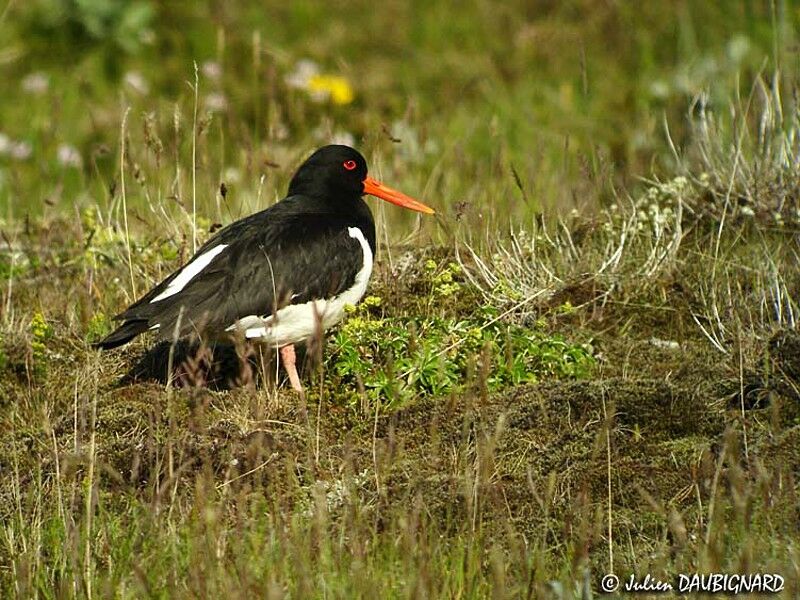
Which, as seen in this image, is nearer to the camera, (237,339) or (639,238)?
(237,339)

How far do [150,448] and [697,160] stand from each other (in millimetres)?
3796

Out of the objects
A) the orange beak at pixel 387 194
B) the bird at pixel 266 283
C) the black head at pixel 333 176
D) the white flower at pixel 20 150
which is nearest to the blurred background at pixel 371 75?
the white flower at pixel 20 150

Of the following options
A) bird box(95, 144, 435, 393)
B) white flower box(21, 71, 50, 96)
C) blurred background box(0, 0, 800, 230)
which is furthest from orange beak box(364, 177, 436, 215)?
white flower box(21, 71, 50, 96)

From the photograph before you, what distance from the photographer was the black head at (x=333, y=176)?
6215mm

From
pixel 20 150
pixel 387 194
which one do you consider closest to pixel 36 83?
pixel 20 150

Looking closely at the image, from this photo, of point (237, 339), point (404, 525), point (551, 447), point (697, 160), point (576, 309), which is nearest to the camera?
point (404, 525)

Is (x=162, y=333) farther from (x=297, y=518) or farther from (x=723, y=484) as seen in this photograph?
(x=723, y=484)

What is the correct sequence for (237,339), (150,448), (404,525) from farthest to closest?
(150,448) → (237,339) → (404,525)

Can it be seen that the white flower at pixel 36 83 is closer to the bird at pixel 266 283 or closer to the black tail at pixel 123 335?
the bird at pixel 266 283

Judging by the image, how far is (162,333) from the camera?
525cm

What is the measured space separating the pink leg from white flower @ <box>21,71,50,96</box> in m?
5.03

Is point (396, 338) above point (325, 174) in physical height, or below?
below

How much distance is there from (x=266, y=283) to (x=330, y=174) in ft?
2.91

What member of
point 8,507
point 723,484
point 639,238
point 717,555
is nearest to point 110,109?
point 639,238
